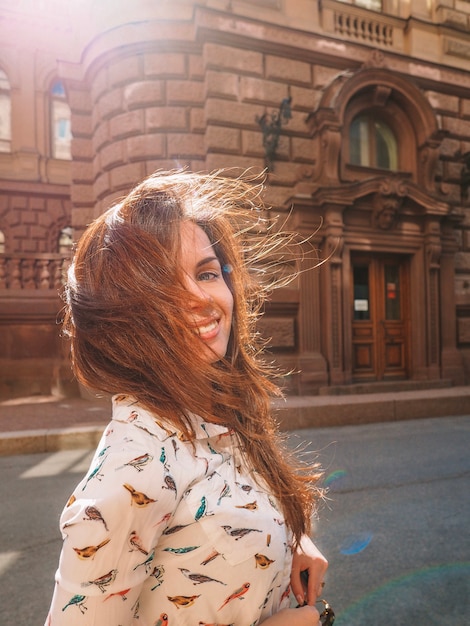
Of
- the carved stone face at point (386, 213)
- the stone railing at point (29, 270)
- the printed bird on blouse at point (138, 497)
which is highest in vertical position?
the carved stone face at point (386, 213)

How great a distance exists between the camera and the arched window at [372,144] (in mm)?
8477

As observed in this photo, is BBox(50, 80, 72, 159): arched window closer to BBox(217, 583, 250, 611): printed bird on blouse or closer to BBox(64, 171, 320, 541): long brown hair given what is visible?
BBox(64, 171, 320, 541): long brown hair

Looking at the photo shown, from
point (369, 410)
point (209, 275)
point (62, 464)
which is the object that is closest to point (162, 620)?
point (209, 275)

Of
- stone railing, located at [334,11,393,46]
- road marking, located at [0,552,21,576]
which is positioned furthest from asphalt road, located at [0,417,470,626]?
stone railing, located at [334,11,393,46]

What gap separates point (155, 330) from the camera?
0.78m

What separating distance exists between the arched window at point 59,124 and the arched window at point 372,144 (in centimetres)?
1088

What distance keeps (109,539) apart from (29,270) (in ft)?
28.5

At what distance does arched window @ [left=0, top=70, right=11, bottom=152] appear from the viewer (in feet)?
47.0

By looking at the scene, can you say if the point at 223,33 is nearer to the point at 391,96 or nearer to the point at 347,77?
the point at 347,77

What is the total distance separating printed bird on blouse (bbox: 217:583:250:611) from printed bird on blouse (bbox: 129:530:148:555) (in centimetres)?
23

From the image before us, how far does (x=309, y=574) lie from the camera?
947mm

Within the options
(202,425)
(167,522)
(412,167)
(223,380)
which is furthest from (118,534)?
(412,167)

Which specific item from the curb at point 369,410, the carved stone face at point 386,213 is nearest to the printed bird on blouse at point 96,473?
the curb at point 369,410

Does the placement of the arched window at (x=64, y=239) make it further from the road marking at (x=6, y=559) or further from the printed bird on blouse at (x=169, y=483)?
the printed bird on blouse at (x=169, y=483)
